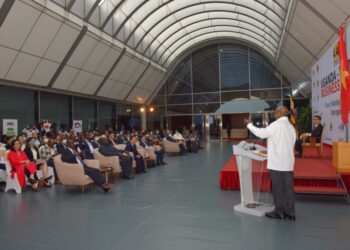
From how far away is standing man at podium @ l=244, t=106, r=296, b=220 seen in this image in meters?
4.15

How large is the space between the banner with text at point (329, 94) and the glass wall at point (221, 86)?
38.0ft

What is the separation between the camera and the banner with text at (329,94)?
8.23 metres

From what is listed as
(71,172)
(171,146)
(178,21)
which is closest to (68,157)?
(71,172)

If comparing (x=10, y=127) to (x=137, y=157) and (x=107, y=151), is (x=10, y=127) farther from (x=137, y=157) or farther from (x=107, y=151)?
(x=137, y=157)

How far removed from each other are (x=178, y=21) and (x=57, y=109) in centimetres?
1021

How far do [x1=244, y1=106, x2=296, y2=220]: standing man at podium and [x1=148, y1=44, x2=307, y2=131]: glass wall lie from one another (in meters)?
19.2

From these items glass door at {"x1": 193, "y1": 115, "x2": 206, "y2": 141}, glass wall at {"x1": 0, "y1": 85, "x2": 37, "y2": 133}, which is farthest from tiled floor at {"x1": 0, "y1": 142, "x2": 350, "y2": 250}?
glass door at {"x1": 193, "y1": 115, "x2": 206, "y2": 141}

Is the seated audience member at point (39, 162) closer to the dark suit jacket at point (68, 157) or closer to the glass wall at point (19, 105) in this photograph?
the dark suit jacket at point (68, 157)

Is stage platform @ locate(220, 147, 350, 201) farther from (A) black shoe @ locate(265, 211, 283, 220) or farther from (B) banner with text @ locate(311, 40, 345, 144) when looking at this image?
(B) banner with text @ locate(311, 40, 345, 144)

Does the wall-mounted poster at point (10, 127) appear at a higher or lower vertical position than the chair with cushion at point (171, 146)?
higher

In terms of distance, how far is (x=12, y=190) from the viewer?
6730 mm

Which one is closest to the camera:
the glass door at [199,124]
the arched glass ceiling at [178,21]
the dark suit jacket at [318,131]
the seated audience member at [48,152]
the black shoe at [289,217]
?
the black shoe at [289,217]

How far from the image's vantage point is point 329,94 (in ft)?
29.9

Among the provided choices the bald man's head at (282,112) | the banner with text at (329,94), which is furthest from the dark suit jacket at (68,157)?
the banner with text at (329,94)
